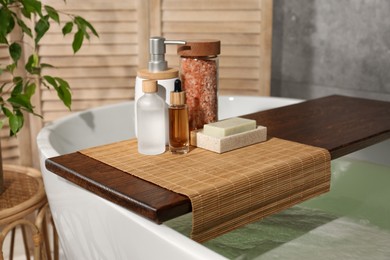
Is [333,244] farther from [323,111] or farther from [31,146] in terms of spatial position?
[31,146]

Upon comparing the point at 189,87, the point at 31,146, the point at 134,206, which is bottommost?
the point at 31,146

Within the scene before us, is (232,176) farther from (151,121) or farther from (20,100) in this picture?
(20,100)

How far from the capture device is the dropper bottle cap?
3.45ft

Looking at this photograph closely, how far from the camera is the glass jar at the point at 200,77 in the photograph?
1102mm

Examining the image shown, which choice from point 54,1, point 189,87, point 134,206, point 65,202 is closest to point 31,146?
point 54,1

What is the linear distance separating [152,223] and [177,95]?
279mm

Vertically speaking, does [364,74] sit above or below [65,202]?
above

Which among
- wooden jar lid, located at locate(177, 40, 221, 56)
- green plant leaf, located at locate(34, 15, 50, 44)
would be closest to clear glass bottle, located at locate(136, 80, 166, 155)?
wooden jar lid, located at locate(177, 40, 221, 56)

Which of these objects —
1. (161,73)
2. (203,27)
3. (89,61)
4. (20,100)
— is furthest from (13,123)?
(203,27)

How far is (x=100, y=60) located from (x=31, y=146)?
17.9 inches

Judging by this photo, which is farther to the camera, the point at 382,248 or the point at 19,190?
the point at 19,190

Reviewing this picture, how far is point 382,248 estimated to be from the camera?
124 centimetres

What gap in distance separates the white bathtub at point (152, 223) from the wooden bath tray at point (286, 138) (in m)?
0.05

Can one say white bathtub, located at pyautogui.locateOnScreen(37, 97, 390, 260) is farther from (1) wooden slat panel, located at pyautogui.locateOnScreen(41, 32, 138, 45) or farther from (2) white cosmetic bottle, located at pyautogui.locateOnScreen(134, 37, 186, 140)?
(1) wooden slat panel, located at pyautogui.locateOnScreen(41, 32, 138, 45)
